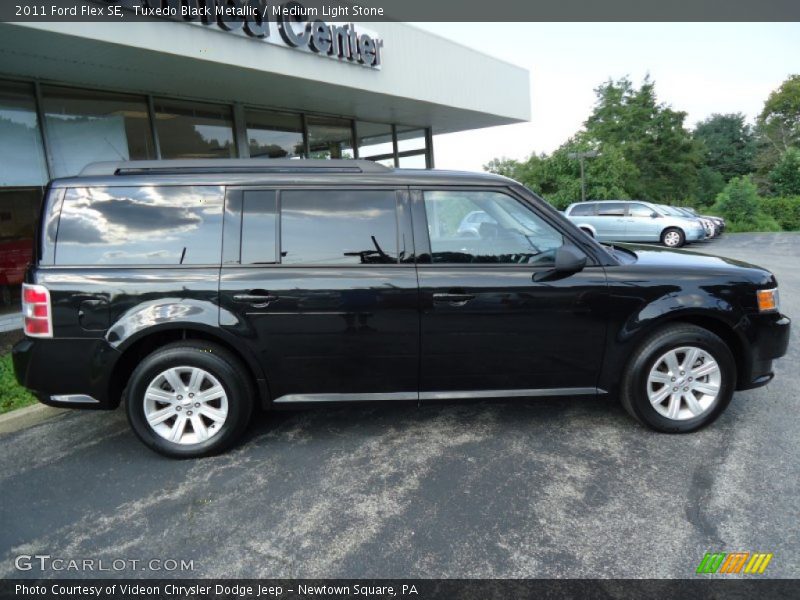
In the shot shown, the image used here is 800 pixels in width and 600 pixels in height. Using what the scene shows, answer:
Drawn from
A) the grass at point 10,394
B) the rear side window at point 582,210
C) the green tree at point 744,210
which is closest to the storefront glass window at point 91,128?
the grass at point 10,394

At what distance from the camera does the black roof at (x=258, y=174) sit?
3.23 m

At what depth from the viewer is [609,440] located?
338 cm

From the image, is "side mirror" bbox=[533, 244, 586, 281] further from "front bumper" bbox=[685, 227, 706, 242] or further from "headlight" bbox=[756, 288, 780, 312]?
"front bumper" bbox=[685, 227, 706, 242]

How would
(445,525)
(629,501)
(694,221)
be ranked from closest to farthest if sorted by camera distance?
(445,525) < (629,501) < (694,221)

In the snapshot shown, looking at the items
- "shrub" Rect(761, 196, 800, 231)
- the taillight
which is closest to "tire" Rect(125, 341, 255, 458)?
the taillight

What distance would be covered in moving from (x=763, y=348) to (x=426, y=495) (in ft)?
8.32

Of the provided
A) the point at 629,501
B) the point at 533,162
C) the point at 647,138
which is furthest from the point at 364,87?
the point at 647,138

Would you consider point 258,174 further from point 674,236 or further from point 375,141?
point 674,236

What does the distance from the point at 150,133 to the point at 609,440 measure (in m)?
8.69

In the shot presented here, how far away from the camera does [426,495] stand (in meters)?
2.81

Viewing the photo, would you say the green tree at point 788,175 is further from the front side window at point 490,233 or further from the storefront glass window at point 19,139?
the storefront glass window at point 19,139

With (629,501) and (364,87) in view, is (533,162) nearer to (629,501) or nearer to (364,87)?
(364,87)

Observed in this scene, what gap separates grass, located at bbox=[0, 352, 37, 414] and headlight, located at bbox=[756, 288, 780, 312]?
5.81 m

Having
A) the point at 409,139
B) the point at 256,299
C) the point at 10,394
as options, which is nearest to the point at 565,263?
the point at 256,299
